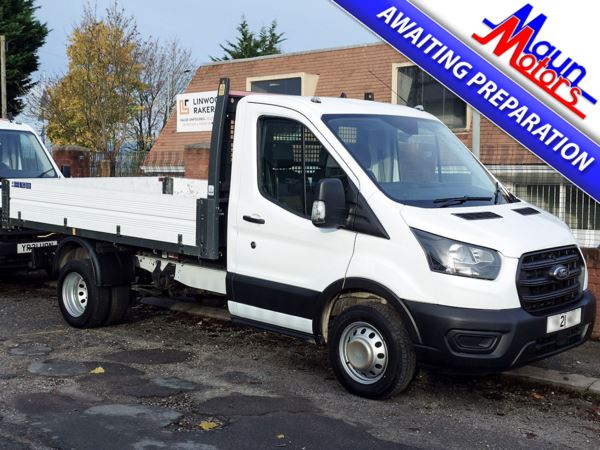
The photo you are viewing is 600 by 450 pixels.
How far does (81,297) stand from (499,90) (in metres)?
7.81

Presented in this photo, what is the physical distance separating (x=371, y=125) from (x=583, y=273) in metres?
2.07

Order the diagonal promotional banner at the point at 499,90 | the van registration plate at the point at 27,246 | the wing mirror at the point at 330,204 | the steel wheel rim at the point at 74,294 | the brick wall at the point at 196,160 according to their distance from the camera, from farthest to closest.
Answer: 1. the brick wall at the point at 196,160
2. the diagonal promotional banner at the point at 499,90
3. the van registration plate at the point at 27,246
4. the steel wheel rim at the point at 74,294
5. the wing mirror at the point at 330,204

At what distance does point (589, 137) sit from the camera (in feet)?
40.5

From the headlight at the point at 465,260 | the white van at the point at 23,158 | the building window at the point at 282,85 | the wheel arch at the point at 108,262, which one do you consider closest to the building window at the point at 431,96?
the building window at the point at 282,85

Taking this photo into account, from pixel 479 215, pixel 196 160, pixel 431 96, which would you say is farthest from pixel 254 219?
pixel 431 96

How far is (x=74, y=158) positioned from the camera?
19.8 meters

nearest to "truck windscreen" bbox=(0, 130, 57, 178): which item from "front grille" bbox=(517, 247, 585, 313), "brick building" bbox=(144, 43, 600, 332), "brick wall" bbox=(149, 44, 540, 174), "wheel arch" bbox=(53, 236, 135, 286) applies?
"wheel arch" bbox=(53, 236, 135, 286)

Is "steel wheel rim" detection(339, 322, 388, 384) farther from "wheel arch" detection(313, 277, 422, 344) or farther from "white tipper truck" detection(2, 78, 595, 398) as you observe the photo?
"wheel arch" detection(313, 277, 422, 344)

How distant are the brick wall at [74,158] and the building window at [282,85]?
16.2ft

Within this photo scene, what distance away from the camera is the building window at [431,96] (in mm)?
18094

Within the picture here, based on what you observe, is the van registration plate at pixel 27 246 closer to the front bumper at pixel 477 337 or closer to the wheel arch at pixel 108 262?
the wheel arch at pixel 108 262

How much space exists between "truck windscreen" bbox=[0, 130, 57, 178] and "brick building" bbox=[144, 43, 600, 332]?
4.87 m

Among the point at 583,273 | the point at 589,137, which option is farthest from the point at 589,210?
the point at 583,273

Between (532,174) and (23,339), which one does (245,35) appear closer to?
(532,174)
